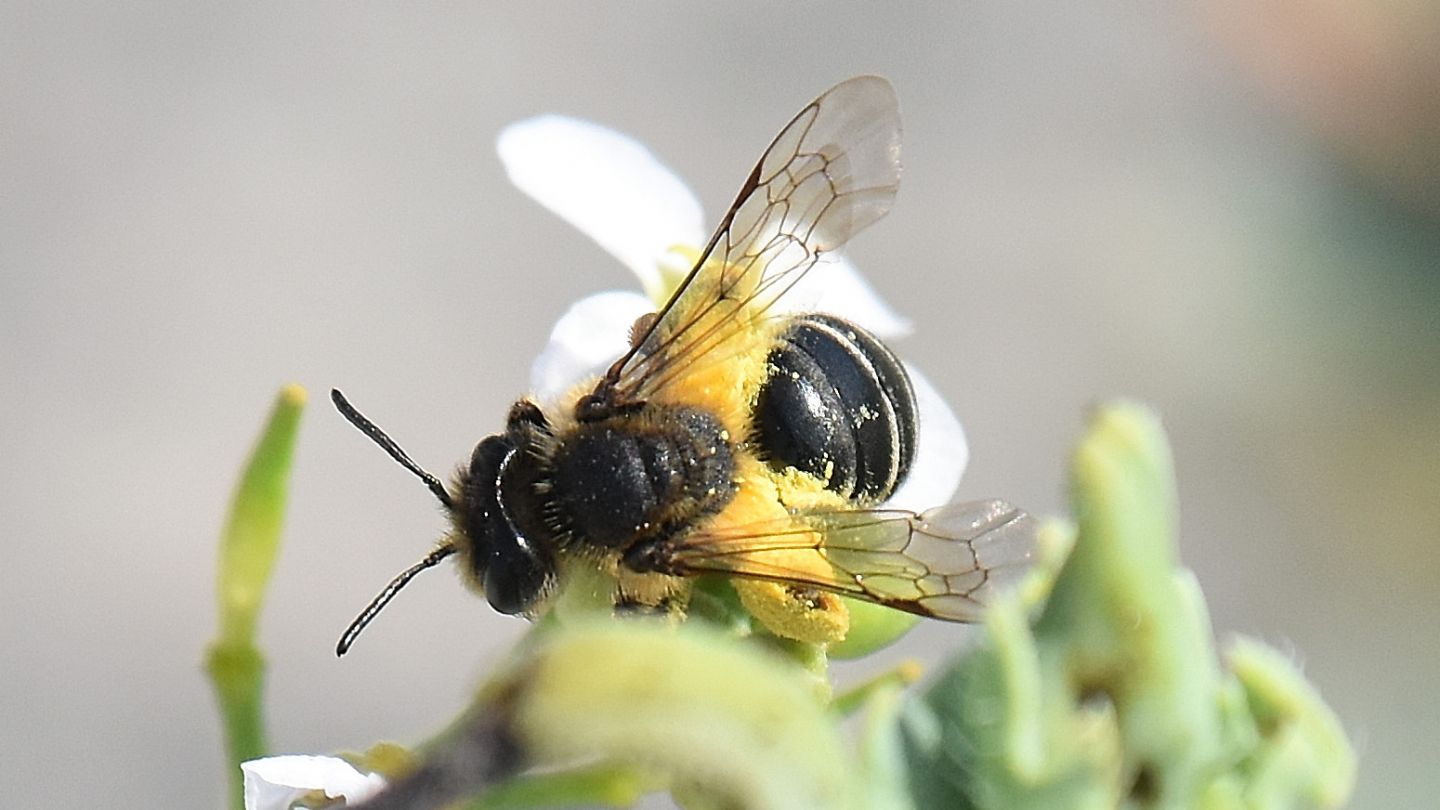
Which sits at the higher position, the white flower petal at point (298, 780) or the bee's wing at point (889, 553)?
the bee's wing at point (889, 553)

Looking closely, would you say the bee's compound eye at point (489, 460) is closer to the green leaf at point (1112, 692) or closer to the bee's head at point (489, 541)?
the bee's head at point (489, 541)

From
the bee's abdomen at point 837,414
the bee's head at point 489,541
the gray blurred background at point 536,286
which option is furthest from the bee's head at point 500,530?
the gray blurred background at point 536,286

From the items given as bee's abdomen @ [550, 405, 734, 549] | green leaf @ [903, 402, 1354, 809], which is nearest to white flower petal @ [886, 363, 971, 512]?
bee's abdomen @ [550, 405, 734, 549]

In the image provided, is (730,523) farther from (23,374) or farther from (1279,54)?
(1279,54)

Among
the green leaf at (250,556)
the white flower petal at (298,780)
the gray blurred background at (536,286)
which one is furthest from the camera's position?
the gray blurred background at (536,286)

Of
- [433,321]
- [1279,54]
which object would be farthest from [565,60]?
[1279,54]

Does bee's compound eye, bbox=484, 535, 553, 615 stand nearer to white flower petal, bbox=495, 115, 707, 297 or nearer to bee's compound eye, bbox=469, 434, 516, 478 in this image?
bee's compound eye, bbox=469, 434, 516, 478

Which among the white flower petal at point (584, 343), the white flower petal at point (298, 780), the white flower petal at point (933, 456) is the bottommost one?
the white flower petal at point (298, 780)

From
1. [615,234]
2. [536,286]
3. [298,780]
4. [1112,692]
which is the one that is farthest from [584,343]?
[536,286]
